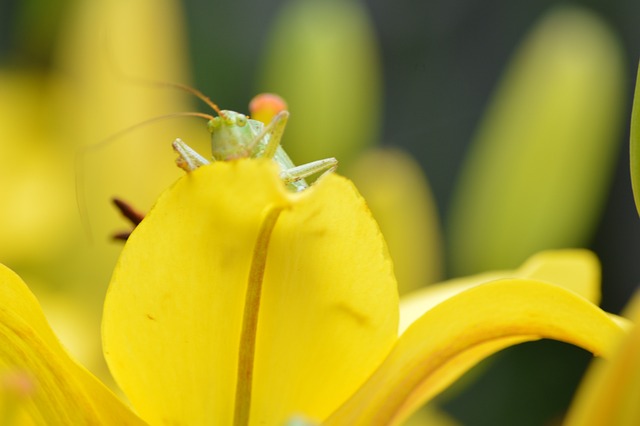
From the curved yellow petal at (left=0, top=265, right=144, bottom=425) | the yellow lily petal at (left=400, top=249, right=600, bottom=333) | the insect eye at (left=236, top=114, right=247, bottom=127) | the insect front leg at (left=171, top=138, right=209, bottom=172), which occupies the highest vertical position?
the insect eye at (left=236, top=114, right=247, bottom=127)

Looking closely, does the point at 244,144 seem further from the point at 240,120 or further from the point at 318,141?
the point at 318,141

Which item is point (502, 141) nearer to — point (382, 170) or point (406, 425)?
point (382, 170)

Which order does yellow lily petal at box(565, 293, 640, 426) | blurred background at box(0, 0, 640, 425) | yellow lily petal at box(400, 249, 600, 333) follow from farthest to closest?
blurred background at box(0, 0, 640, 425) → yellow lily petal at box(400, 249, 600, 333) → yellow lily petal at box(565, 293, 640, 426)

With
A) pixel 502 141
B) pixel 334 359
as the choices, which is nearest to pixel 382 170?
pixel 502 141

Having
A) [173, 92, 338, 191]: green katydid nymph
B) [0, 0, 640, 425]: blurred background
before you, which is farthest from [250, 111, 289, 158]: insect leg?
[0, 0, 640, 425]: blurred background

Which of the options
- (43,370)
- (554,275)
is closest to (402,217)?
(554,275)

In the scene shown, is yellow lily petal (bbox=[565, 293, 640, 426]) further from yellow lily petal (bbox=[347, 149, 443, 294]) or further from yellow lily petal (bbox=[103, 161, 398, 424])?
yellow lily petal (bbox=[347, 149, 443, 294])

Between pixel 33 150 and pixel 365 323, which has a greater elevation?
pixel 33 150
